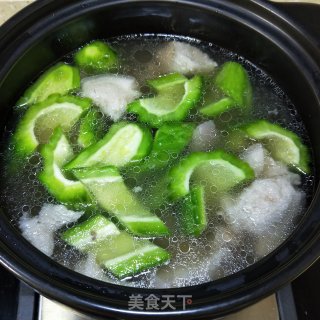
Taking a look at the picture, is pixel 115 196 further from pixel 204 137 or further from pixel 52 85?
pixel 52 85

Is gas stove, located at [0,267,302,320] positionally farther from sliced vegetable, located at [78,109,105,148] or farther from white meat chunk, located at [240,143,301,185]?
sliced vegetable, located at [78,109,105,148]

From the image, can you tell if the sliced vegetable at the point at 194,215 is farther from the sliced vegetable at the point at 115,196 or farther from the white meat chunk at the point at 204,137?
the white meat chunk at the point at 204,137

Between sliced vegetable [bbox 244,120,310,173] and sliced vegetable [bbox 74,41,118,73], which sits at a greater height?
sliced vegetable [bbox 74,41,118,73]

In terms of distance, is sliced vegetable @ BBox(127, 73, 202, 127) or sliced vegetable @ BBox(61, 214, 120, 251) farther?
sliced vegetable @ BBox(127, 73, 202, 127)

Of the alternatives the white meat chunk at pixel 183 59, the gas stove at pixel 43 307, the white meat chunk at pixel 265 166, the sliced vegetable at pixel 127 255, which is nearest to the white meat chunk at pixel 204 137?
the white meat chunk at pixel 265 166

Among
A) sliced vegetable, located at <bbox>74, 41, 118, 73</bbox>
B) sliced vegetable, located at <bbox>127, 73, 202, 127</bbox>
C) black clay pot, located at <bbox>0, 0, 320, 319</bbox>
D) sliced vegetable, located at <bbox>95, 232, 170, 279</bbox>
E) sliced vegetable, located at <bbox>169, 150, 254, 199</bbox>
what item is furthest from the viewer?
sliced vegetable, located at <bbox>74, 41, 118, 73</bbox>

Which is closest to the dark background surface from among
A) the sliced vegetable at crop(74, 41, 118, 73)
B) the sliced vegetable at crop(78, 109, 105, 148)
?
the sliced vegetable at crop(78, 109, 105, 148)

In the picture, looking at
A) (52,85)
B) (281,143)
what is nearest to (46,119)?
(52,85)
